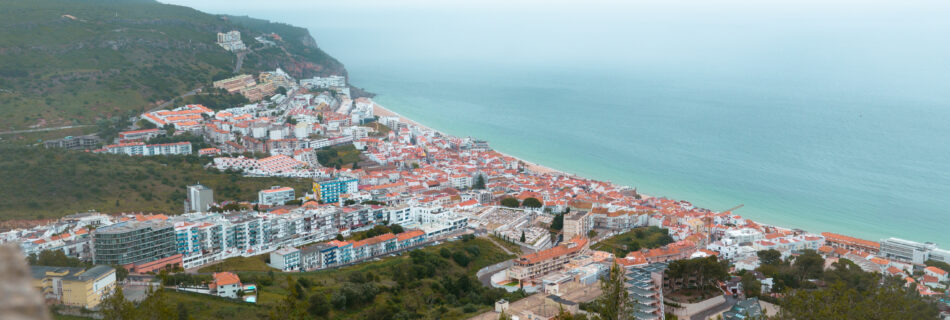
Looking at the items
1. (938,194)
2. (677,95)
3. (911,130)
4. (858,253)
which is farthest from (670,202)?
(677,95)

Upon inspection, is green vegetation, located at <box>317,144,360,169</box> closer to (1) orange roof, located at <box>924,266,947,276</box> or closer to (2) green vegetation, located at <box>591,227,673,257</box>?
(2) green vegetation, located at <box>591,227,673,257</box>

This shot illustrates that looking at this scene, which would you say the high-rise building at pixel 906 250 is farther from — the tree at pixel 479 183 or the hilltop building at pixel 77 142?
the hilltop building at pixel 77 142

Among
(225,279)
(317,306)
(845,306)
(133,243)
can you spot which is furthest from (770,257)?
(133,243)

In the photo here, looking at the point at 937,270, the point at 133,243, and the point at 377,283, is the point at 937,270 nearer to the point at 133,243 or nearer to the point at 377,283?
the point at 377,283

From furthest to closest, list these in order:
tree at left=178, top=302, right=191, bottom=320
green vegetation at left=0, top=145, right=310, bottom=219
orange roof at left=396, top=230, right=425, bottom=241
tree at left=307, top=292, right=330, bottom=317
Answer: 1. green vegetation at left=0, top=145, right=310, bottom=219
2. orange roof at left=396, top=230, right=425, bottom=241
3. tree at left=307, top=292, right=330, bottom=317
4. tree at left=178, top=302, right=191, bottom=320

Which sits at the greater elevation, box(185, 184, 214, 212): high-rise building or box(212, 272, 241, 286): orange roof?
box(212, 272, 241, 286): orange roof

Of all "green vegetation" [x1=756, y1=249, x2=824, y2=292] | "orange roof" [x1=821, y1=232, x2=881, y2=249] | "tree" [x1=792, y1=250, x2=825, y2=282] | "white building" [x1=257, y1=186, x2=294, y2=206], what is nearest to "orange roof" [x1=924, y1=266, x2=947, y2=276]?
"orange roof" [x1=821, y1=232, x2=881, y2=249]

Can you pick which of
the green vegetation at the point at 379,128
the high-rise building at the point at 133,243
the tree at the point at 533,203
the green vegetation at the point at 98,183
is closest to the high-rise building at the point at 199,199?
the green vegetation at the point at 98,183
